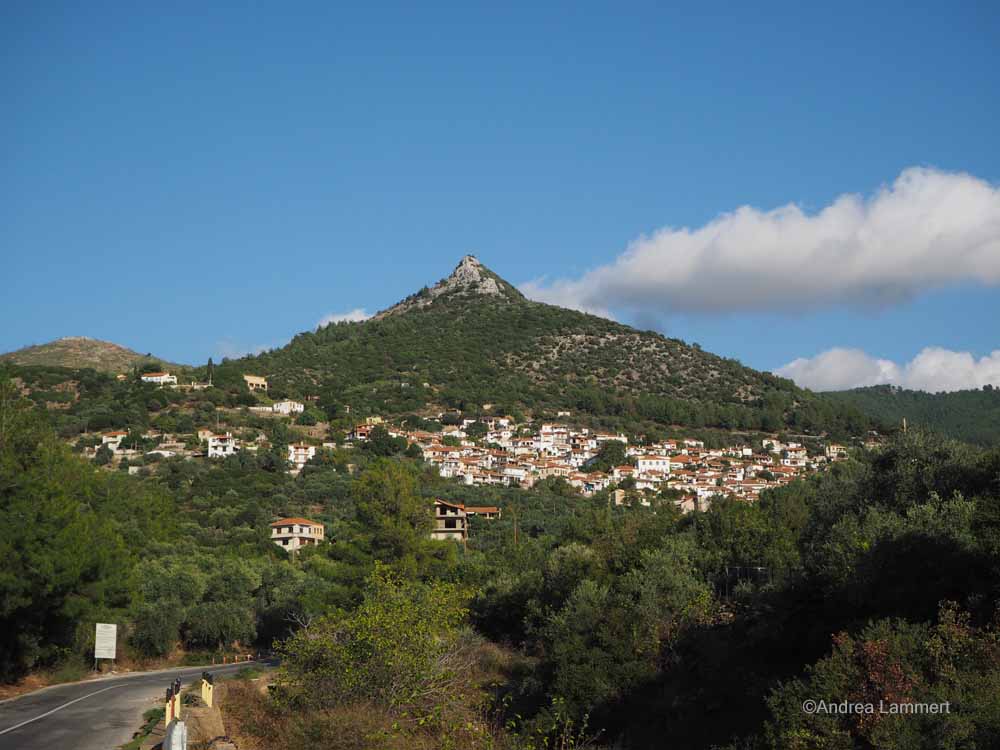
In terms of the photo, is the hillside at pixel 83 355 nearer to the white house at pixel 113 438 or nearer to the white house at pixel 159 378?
the white house at pixel 159 378

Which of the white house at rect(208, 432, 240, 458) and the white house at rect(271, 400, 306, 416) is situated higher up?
the white house at rect(271, 400, 306, 416)

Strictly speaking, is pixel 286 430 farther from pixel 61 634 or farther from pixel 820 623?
pixel 820 623

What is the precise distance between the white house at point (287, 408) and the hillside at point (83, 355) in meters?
47.9

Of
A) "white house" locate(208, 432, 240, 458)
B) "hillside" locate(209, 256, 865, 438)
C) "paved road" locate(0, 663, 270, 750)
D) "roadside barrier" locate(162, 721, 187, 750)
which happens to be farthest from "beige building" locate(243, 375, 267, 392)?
"roadside barrier" locate(162, 721, 187, 750)

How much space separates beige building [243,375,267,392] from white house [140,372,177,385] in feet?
24.4

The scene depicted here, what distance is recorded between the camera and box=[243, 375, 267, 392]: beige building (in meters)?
104

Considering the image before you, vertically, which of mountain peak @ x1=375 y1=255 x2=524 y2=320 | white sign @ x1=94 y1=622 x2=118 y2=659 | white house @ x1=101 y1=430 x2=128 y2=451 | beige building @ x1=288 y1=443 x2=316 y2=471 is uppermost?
mountain peak @ x1=375 y1=255 x2=524 y2=320

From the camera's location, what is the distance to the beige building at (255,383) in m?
104

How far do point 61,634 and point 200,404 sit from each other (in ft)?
229

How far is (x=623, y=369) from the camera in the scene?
12469cm

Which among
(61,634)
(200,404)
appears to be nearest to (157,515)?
(61,634)

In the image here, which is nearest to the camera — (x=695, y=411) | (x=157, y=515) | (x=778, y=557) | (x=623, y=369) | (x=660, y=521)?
(x=778, y=557)

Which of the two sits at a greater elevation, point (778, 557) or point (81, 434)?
point (81, 434)

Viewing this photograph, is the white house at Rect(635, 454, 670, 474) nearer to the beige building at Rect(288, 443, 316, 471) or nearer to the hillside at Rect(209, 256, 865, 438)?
the hillside at Rect(209, 256, 865, 438)
